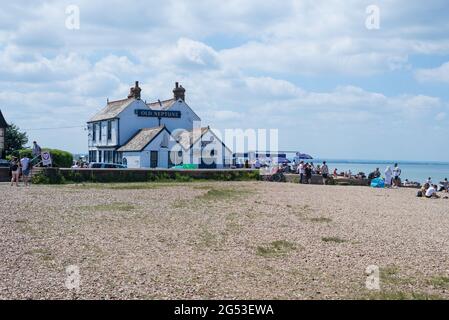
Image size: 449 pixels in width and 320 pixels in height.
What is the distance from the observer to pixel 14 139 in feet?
172

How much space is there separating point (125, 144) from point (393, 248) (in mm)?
39730

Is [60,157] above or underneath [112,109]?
underneath

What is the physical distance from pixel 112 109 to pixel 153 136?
10139 millimetres

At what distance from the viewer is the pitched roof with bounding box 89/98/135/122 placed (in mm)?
53062

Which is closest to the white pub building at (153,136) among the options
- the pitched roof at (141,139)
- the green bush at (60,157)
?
the pitched roof at (141,139)

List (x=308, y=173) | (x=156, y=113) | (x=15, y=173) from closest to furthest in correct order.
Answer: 1. (x=15, y=173)
2. (x=308, y=173)
3. (x=156, y=113)

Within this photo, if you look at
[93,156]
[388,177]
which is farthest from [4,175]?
[93,156]

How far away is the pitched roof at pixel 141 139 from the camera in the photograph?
4712 centimetres

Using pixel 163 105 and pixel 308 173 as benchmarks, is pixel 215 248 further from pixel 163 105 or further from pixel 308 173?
pixel 163 105

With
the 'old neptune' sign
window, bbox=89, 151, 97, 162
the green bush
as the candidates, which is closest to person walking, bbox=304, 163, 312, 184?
the green bush

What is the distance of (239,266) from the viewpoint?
11.4 meters

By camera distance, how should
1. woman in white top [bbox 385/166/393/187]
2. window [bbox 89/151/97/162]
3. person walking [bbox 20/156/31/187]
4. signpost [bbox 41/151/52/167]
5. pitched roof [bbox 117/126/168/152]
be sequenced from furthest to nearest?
window [bbox 89/151/97/162]
pitched roof [bbox 117/126/168/152]
woman in white top [bbox 385/166/393/187]
signpost [bbox 41/151/52/167]
person walking [bbox 20/156/31/187]

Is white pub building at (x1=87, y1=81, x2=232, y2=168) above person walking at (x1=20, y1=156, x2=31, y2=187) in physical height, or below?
above

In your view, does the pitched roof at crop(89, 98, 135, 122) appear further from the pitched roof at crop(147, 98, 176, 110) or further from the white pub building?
the pitched roof at crop(147, 98, 176, 110)
